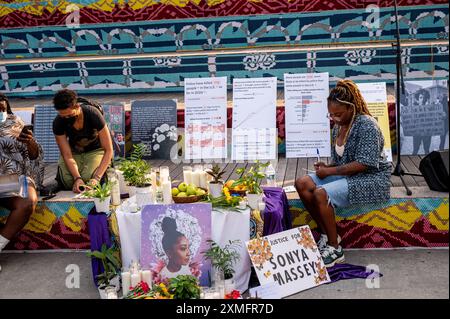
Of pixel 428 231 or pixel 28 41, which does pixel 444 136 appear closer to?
pixel 428 231

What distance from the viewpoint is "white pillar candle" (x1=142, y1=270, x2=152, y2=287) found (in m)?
4.26

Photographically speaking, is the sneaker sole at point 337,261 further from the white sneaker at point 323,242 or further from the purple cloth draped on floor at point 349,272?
the white sneaker at point 323,242

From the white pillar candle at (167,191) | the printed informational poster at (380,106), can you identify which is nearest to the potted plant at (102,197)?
the white pillar candle at (167,191)

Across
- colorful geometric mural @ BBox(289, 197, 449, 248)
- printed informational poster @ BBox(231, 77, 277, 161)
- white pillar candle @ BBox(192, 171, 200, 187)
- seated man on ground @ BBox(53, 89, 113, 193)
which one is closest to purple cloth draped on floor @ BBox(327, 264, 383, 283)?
colorful geometric mural @ BBox(289, 197, 449, 248)

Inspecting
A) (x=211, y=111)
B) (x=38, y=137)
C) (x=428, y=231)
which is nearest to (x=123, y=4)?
(x=38, y=137)

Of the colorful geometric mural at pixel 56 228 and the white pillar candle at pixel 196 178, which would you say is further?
the colorful geometric mural at pixel 56 228

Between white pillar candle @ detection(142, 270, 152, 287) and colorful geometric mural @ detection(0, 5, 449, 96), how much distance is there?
20.5ft

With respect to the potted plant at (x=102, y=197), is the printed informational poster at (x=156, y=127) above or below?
above

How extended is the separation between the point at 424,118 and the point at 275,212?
98.2 inches

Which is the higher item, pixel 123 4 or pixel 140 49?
pixel 123 4

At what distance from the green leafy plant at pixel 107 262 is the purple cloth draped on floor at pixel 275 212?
1.10 metres

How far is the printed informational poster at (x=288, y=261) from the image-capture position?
4359mm

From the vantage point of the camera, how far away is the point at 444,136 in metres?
6.24
